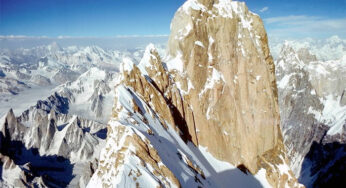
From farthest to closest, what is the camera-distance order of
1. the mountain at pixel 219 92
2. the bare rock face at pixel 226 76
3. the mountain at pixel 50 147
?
the mountain at pixel 50 147 < the bare rock face at pixel 226 76 < the mountain at pixel 219 92

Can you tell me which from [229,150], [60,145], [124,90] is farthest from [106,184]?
[60,145]

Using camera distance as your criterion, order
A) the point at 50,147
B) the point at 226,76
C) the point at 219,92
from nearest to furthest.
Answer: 1. the point at 219,92
2. the point at 226,76
3. the point at 50,147

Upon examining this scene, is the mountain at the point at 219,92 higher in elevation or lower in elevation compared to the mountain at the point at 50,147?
higher

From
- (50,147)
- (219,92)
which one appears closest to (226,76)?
(219,92)

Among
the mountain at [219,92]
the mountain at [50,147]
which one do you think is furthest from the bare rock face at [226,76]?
the mountain at [50,147]

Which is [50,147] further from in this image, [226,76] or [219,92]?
[226,76]

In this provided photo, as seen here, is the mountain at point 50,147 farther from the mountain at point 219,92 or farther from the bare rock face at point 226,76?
the bare rock face at point 226,76

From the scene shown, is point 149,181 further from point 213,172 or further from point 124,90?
point 213,172

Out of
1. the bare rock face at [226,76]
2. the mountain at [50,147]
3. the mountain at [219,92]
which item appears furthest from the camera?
the mountain at [50,147]

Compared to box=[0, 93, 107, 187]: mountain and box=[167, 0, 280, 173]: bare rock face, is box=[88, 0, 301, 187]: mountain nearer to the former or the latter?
box=[167, 0, 280, 173]: bare rock face
